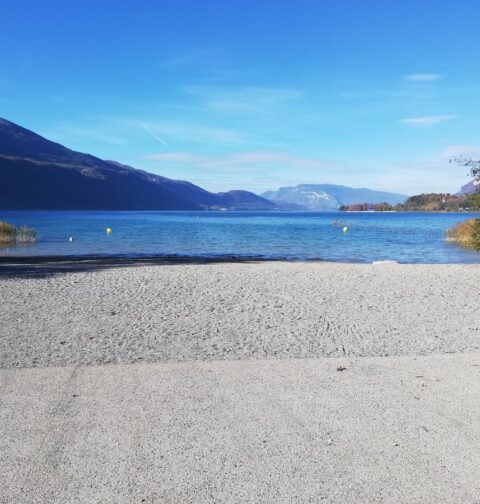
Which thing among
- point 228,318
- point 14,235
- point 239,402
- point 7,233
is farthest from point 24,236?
point 239,402

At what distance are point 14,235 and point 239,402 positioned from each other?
33171 millimetres

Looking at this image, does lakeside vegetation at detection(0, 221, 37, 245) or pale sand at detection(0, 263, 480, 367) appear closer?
pale sand at detection(0, 263, 480, 367)

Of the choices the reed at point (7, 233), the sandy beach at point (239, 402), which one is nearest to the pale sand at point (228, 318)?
the sandy beach at point (239, 402)

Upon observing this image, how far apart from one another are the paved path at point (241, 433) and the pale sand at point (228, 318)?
2.56 ft

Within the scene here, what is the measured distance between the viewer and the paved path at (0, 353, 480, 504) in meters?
3.43

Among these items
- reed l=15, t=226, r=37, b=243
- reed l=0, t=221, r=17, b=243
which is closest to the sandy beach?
reed l=0, t=221, r=17, b=243

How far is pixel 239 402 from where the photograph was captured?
4965 millimetres

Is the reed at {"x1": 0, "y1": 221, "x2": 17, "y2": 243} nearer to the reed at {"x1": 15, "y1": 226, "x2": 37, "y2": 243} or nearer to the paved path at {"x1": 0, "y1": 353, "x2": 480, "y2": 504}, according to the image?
the reed at {"x1": 15, "y1": 226, "x2": 37, "y2": 243}

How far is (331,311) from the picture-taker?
377 inches

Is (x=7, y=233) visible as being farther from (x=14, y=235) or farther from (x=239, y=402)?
(x=239, y=402)

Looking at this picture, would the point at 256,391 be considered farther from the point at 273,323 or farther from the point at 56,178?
the point at 56,178

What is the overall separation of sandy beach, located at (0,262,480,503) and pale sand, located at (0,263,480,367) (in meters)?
0.04

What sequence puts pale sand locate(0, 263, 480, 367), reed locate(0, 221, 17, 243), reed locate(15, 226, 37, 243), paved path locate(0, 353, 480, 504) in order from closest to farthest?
paved path locate(0, 353, 480, 504)
pale sand locate(0, 263, 480, 367)
reed locate(0, 221, 17, 243)
reed locate(15, 226, 37, 243)

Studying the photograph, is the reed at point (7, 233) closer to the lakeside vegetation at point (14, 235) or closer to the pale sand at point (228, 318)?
the lakeside vegetation at point (14, 235)
